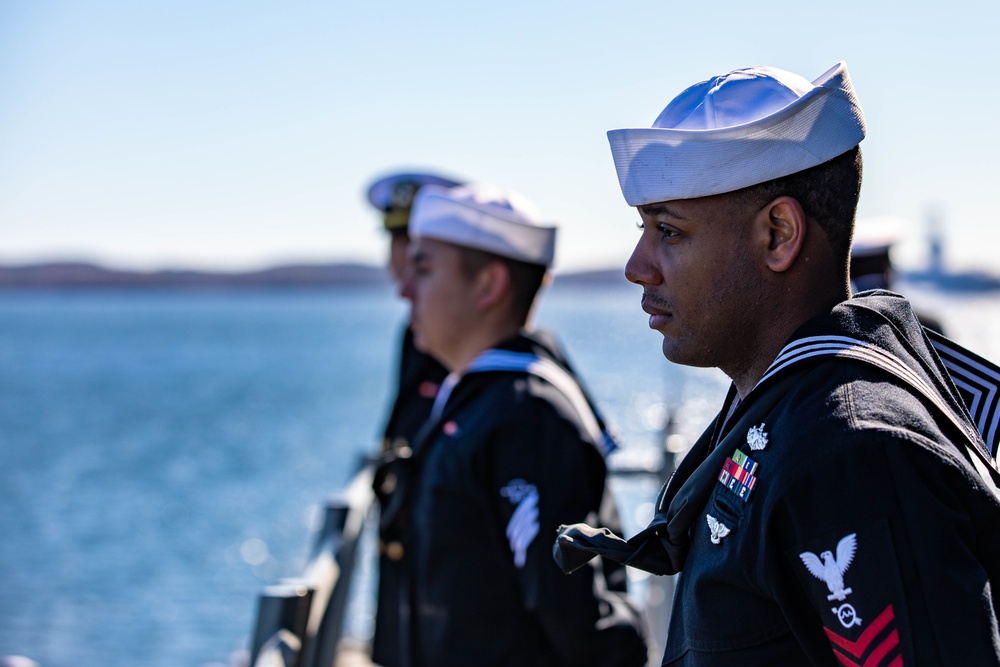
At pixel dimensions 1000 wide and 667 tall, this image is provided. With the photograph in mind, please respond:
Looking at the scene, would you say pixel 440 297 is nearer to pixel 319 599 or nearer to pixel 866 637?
pixel 319 599

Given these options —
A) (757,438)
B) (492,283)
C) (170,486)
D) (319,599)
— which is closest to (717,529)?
(757,438)

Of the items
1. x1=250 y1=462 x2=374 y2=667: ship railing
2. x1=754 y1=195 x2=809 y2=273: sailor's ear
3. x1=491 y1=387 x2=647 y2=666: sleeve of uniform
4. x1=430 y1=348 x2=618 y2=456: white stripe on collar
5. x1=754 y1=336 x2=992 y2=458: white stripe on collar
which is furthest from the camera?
Result: x1=250 y1=462 x2=374 y2=667: ship railing

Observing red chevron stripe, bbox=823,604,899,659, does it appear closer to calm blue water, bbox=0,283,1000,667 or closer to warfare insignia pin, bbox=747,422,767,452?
warfare insignia pin, bbox=747,422,767,452

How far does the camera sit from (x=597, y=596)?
304 centimetres

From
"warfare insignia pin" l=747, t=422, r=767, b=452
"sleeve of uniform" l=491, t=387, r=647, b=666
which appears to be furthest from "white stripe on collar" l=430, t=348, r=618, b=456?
"warfare insignia pin" l=747, t=422, r=767, b=452

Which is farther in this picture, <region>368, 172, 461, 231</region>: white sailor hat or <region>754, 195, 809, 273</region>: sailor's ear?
<region>368, 172, 461, 231</region>: white sailor hat

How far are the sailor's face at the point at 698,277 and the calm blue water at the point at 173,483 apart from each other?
4.71 m

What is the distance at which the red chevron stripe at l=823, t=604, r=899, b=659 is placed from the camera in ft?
4.41

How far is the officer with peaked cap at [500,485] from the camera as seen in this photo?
3.06m

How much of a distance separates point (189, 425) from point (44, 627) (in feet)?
84.9

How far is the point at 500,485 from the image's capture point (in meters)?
3.18

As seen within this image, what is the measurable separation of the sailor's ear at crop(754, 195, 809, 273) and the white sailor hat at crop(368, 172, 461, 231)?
4.31 m

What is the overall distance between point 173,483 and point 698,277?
98.7 feet

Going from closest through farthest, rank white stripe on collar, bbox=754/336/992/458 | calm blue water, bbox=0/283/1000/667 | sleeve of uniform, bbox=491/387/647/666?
white stripe on collar, bbox=754/336/992/458 → sleeve of uniform, bbox=491/387/647/666 → calm blue water, bbox=0/283/1000/667
